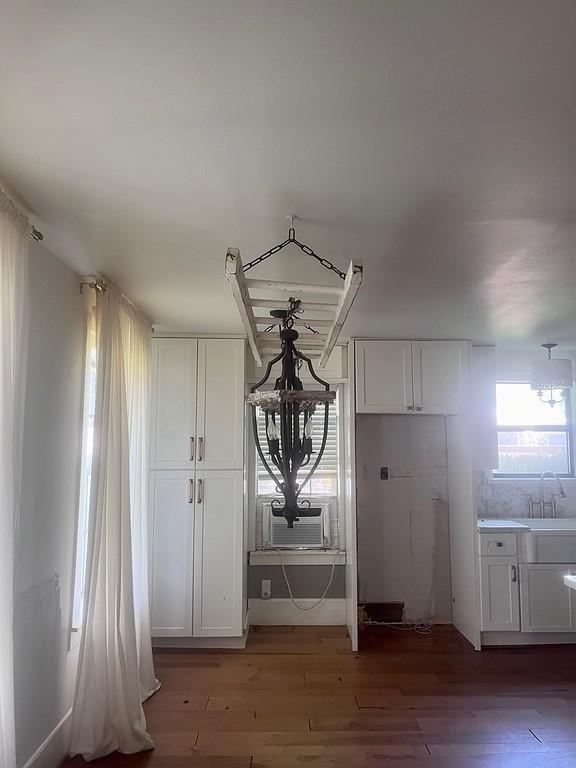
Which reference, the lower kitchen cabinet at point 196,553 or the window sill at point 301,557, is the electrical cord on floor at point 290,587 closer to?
the window sill at point 301,557

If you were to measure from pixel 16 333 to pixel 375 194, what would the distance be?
142 centimetres

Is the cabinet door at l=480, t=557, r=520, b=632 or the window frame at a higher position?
the window frame

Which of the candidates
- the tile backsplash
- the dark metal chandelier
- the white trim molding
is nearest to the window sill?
the white trim molding

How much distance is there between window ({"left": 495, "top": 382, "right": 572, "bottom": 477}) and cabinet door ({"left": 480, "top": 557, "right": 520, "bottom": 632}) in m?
1.11

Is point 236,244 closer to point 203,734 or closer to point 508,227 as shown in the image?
point 508,227

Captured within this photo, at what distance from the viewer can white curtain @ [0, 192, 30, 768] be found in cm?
182

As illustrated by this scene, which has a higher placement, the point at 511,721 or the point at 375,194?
the point at 375,194

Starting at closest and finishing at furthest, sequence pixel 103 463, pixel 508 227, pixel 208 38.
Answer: pixel 208 38, pixel 508 227, pixel 103 463

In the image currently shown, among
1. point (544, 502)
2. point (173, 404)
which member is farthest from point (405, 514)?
point (173, 404)

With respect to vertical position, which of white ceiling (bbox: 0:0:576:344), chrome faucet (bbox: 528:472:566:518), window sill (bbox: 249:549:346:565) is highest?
white ceiling (bbox: 0:0:576:344)

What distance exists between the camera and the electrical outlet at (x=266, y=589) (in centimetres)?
449

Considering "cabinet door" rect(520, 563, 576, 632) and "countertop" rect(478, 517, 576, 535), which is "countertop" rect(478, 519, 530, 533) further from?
"cabinet door" rect(520, 563, 576, 632)

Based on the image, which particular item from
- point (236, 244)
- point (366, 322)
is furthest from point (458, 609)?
point (236, 244)

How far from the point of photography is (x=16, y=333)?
6.43 feet
